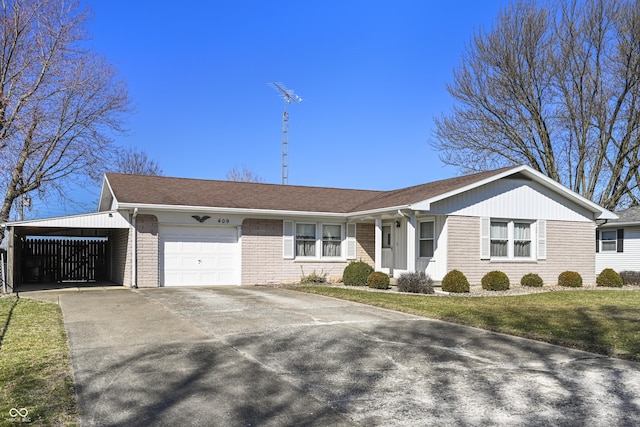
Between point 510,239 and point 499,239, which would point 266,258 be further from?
point 510,239

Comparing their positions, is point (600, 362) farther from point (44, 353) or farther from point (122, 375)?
point (44, 353)

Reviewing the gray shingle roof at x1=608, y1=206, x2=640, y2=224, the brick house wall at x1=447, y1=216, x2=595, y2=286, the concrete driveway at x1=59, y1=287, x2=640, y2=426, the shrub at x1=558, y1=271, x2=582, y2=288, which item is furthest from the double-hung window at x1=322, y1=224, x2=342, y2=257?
the gray shingle roof at x1=608, y1=206, x2=640, y2=224

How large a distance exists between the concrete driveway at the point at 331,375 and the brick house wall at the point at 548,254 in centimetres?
776

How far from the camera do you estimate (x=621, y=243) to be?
80.5 ft

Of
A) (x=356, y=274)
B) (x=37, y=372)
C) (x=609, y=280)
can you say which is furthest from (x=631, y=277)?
(x=37, y=372)

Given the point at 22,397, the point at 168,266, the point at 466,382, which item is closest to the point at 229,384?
the point at 22,397

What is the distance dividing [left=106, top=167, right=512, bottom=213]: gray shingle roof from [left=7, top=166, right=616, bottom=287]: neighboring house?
75 millimetres

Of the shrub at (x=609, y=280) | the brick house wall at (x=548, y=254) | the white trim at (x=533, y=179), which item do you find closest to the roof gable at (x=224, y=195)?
the white trim at (x=533, y=179)

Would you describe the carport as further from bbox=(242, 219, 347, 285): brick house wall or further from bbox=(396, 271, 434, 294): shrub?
bbox=(396, 271, 434, 294): shrub

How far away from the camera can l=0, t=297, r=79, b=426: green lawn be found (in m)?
4.85

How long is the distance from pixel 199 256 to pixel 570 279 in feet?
41.9

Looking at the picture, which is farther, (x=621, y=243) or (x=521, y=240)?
(x=621, y=243)

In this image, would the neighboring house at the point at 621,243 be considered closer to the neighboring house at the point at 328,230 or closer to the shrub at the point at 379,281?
the neighboring house at the point at 328,230

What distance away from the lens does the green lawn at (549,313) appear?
8.53m
